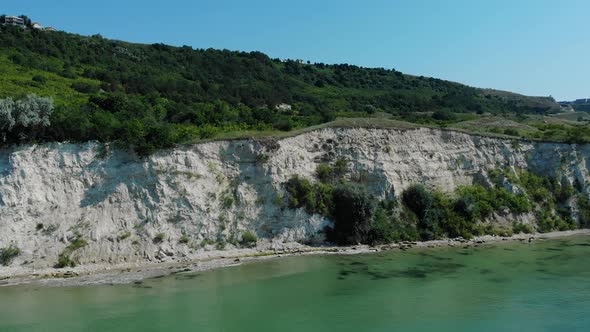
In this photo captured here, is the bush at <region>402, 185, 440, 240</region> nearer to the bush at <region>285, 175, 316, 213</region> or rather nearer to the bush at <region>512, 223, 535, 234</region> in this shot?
the bush at <region>512, 223, 535, 234</region>

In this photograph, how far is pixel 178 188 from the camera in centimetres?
3081

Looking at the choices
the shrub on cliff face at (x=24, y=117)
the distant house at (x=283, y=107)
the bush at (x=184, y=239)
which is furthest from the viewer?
the distant house at (x=283, y=107)

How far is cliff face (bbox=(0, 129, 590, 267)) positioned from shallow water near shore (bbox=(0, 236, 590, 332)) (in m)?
3.87

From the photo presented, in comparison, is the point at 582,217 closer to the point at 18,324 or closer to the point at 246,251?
the point at 246,251

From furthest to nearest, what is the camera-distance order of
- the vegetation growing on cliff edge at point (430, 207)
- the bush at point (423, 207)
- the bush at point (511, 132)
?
the bush at point (511, 132)
the bush at point (423, 207)
the vegetation growing on cliff edge at point (430, 207)

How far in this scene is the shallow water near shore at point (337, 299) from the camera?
1852 centimetres

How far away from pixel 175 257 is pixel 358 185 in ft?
42.4

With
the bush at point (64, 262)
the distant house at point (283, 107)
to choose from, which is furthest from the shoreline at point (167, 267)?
the distant house at point (283, 107)

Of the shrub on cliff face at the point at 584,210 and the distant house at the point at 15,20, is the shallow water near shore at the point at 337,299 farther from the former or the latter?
the distant house at the point at 15,20

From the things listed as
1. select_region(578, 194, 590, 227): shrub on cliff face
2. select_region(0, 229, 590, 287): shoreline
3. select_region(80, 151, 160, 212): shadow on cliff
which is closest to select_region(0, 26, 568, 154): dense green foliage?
select_region(80, 151, 160, 212): shadow on cliff

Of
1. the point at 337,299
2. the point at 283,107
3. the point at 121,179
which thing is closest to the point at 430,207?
the point at 337,299

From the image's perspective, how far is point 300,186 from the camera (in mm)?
33250

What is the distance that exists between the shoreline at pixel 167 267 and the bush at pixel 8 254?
61cm

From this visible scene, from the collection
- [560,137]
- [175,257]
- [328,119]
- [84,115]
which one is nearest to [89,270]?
[175,257]
